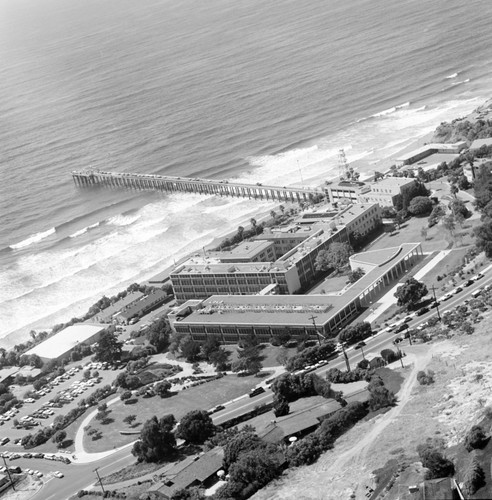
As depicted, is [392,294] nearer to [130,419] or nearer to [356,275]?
[356,275]

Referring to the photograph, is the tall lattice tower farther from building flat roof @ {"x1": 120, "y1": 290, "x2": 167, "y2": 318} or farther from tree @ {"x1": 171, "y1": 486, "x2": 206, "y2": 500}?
tree @ {"x1": 171, "y1": 486, "x2": 206, "y2": 500}

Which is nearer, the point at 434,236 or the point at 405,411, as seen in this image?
the point at 405,411

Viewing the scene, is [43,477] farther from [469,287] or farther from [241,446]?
[469,287]

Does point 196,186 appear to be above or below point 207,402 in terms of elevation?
above

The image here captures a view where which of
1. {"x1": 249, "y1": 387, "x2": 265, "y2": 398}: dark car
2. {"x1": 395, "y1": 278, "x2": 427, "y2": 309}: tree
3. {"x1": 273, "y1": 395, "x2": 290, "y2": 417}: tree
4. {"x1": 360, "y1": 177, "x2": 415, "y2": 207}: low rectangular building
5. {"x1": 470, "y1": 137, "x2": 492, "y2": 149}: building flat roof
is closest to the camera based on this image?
{"x1": 273, "y1": 395, "x2": 290, "y2": 417}: tree

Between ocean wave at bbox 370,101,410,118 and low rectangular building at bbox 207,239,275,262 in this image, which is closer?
low rectangular building at bbox 207,239,275,262

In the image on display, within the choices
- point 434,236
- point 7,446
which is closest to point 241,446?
point 7,446

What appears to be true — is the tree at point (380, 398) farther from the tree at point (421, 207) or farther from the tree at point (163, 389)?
the tree at point (421, 207)

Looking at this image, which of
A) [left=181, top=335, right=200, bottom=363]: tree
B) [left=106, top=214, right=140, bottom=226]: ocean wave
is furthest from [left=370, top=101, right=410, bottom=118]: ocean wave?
[left=181, top=335, right=200, bottom=363]: tree
